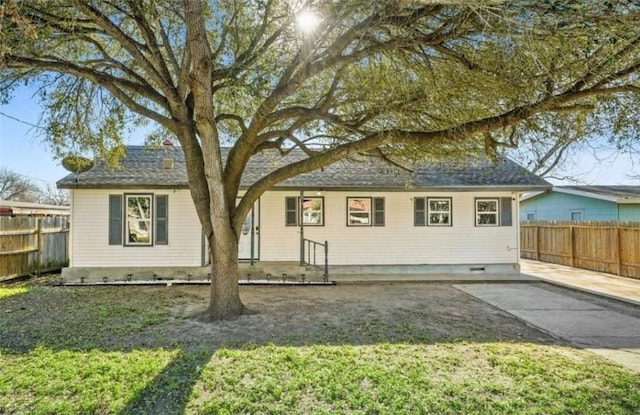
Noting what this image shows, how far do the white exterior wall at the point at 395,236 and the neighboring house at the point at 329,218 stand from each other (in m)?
0.03

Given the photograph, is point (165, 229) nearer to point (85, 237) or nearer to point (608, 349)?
point (85, 237)

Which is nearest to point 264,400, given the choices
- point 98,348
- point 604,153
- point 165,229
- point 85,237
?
point 98,348

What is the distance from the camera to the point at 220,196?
6148 mm

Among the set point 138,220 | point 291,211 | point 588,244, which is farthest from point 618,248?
point 138,220

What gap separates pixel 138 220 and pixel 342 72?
7718 millimetres

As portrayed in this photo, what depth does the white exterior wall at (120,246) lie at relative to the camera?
10914 millimetres

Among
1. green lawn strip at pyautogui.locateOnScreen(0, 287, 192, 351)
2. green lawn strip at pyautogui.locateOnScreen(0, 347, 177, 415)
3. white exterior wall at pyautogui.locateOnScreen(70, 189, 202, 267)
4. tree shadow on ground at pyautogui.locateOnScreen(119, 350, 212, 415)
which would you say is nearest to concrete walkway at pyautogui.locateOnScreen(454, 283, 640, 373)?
tree shadow on ground at pyautogui.locateOnScreen(119, 350, 212, 415)

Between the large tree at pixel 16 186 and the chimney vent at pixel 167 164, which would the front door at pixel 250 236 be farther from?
the large tree at pixel 16 186

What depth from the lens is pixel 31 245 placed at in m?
12.0

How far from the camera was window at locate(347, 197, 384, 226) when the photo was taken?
39.7 ft

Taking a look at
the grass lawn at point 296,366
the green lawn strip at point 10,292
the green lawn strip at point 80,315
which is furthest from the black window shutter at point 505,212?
the green lawn strip at point 10,292

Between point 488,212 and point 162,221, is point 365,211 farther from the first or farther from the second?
point 162,221

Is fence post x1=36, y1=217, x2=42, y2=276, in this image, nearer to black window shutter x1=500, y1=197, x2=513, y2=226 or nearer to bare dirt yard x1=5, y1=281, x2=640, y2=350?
bare dirt yard x1=5, y1=281, x2=640, y2=350

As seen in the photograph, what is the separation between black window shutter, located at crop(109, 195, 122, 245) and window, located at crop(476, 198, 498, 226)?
10.9m
